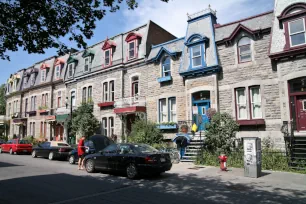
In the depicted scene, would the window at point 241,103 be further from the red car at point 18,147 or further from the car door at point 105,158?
the red car at point 18,147

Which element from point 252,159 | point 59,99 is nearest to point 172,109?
point 252,159

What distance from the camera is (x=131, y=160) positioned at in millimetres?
10672

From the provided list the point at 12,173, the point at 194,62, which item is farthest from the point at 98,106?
the point at 12,173

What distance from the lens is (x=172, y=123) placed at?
1852 centimetres

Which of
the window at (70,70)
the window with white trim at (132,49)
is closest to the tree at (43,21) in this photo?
the window with white trim at (132,49)

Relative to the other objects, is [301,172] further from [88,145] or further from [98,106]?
[98,106]

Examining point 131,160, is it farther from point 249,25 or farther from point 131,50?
point 131,50

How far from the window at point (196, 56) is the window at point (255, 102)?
13.7 feet

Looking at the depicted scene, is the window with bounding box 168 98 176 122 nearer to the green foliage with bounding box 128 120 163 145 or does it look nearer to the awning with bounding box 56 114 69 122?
the green foliage with bounding box 128 120 163 145

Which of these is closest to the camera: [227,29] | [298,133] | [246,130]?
[298,133]

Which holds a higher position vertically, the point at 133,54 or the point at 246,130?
the point at 133,54

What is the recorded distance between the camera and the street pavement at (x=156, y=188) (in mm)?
7340

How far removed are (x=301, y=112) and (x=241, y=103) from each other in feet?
11.1

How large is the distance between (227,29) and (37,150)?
56.2 feet
